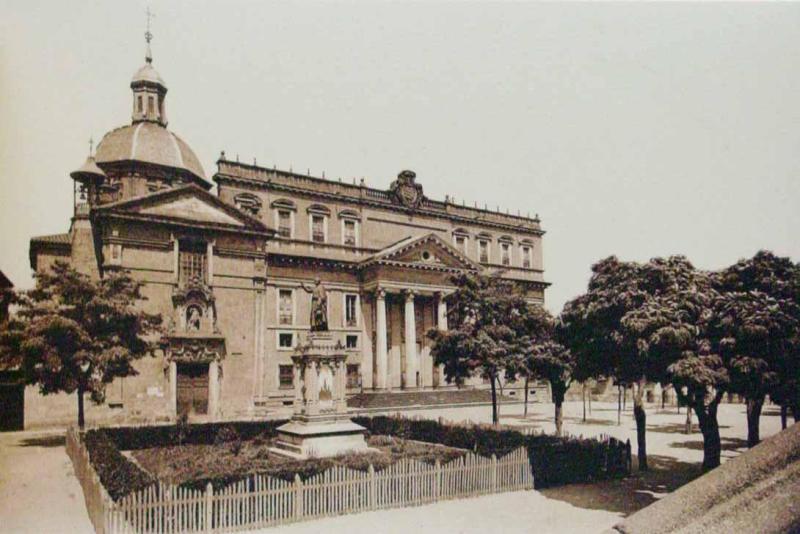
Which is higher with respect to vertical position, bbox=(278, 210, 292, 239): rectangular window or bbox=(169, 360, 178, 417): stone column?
bbox=(278, 210, 292, 239): rectangular window

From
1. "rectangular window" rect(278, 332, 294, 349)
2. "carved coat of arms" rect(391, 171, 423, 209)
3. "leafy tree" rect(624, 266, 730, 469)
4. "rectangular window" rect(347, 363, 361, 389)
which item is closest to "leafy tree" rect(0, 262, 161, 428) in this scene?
"rectangular window" rect(278, 332, 294, 349)

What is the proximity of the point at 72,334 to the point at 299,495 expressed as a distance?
1544 centimetres

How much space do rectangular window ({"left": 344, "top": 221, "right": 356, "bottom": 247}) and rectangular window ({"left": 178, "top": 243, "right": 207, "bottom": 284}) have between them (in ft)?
41.6

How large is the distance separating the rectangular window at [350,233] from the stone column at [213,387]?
1493 cm

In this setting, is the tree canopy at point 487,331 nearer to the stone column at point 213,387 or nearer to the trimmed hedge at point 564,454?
the trimmed hedge at point 564,454

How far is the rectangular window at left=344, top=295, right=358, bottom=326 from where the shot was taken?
43.2 m

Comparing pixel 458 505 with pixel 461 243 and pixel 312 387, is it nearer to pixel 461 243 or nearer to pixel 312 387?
pixel 312 387

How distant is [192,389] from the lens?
3306 cm

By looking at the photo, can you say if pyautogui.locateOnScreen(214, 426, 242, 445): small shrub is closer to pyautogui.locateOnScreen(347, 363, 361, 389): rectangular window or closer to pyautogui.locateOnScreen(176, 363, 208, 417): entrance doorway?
pyautogui.locateOnScreen(176, 363, 208, 417): entrance doorway

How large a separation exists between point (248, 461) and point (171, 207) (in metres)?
20.4

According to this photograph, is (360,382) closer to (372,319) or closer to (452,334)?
(372,319)

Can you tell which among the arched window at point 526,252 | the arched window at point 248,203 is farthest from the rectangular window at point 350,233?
the arched window at point 526,252

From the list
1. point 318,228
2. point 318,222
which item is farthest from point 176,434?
point 318,222

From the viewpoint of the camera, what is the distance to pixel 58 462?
19.7 metres
